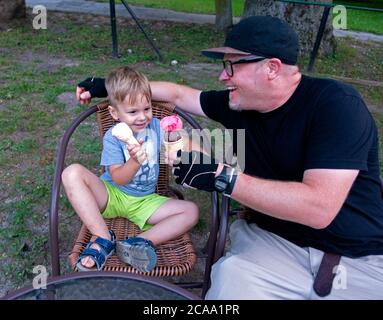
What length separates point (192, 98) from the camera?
241cm

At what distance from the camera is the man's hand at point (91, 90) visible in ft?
7.39

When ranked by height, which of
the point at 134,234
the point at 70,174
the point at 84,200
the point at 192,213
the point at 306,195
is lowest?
the point at 134,234

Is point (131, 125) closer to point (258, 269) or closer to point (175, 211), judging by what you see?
point (175, 211)

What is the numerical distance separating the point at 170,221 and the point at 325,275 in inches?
30.7

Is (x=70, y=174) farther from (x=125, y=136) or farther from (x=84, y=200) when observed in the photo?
(x=125, y=136)

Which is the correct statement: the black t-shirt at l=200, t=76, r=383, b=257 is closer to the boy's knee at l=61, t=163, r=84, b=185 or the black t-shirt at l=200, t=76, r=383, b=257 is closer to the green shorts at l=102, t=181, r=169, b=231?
the green shorts at l=102, t=181, r=169, b=231

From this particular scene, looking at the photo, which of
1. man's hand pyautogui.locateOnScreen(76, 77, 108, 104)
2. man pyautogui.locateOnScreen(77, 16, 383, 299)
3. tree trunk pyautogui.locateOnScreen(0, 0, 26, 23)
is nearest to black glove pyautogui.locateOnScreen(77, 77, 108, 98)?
man's hand pyautogui.locateOnScreen(76, 77, 108, 104)

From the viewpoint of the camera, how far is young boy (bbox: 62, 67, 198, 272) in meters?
1.99

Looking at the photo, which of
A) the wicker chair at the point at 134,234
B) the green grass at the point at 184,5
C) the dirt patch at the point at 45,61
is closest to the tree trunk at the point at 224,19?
the green grass at the point at 184,5

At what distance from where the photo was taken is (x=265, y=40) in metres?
1.78

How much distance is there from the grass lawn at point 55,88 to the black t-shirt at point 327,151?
121cm

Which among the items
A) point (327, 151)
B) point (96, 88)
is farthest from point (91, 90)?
point (327, 151)

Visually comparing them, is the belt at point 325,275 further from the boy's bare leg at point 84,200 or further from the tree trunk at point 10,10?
the tree trunk at point 10,10

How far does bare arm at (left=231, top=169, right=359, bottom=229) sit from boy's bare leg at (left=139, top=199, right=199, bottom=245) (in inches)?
22.8
